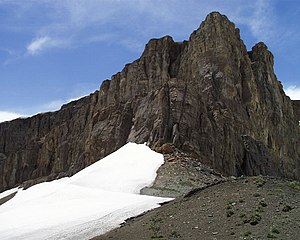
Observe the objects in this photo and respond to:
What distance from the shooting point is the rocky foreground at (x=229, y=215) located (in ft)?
46.8

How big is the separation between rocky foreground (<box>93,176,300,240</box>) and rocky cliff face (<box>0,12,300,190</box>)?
1747 cm

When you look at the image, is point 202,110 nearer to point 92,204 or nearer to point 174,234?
point 92,204

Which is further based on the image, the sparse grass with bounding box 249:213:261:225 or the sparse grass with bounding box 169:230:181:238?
the sparse grass with bounding box 169:230:181:238

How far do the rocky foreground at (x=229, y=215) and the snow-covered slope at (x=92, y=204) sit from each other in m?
1.50

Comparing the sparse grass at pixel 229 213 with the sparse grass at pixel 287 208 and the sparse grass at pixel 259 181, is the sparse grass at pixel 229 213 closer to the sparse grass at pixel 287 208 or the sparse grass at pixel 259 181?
the sparse grass at pixel 287 208

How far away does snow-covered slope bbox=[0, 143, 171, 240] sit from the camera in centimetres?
1983

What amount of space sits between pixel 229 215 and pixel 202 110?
26.0m

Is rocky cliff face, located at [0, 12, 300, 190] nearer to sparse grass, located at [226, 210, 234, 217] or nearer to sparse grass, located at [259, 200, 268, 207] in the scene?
sparse grass, located at [259, 200, 268, 207]

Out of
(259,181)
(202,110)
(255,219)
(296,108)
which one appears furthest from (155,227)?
(296,108)

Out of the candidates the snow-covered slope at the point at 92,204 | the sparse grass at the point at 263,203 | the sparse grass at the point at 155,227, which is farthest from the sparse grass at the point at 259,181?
the snow-covered slope at the point at 92,204

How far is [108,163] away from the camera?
34.8 m

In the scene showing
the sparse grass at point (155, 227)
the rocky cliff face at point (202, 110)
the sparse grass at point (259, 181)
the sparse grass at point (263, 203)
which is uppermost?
the rocky cliff face at point (202, 110)

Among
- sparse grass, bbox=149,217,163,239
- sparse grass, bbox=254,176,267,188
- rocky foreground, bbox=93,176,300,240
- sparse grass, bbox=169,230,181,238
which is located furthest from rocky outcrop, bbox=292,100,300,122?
sparse grass, bbox=169,230,181,238

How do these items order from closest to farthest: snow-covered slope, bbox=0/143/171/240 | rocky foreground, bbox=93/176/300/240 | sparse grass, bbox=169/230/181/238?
rocky foreground, bbox=93/176/300/240 < sparse grass, bbox=169/230/181/238 < snow-covered slope, bbox=0/143/171/240
